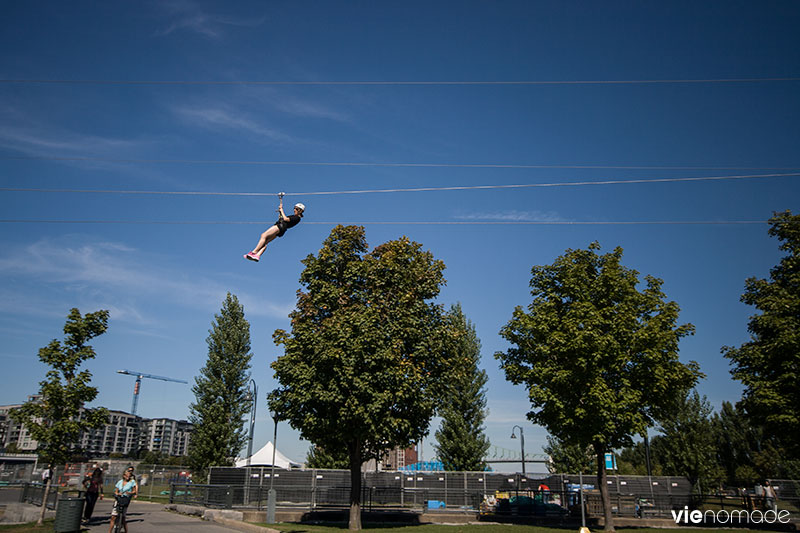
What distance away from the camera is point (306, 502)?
1081 inches

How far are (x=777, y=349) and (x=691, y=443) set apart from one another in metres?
18.0

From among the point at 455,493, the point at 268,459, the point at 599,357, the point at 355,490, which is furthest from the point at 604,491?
the point at 268,459

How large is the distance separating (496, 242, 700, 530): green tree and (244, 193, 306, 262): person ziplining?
546 inches

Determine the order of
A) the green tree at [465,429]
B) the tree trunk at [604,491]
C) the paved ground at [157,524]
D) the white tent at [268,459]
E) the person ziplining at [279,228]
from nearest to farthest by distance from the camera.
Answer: the person ziplining at [279,228], the paved ground at [157,524], the tree trunk at [604,491], the green tree at [465,429], the white tent at [268,459]

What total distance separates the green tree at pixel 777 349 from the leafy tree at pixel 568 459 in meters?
20.3

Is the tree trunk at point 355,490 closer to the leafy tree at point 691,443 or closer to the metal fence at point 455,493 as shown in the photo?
the metal fence at point 455,493

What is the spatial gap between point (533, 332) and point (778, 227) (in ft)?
45.0

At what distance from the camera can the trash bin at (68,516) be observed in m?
15.6

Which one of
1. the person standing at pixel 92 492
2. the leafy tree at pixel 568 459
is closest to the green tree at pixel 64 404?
the person standing at pixel 92 492

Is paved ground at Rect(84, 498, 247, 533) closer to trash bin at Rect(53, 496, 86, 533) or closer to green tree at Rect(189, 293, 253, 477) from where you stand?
trash bin at Rect(53, 496, 86, 533)

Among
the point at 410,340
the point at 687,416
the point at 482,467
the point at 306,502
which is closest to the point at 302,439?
the point at 410,340

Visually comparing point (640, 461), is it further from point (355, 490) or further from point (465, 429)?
point (355, 490)

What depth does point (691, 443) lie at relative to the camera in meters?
37.8

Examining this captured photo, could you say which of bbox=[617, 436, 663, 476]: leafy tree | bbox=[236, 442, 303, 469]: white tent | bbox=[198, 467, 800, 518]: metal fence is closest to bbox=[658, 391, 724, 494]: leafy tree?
bbox=[617, 436, 663, 476]: leafy tree
